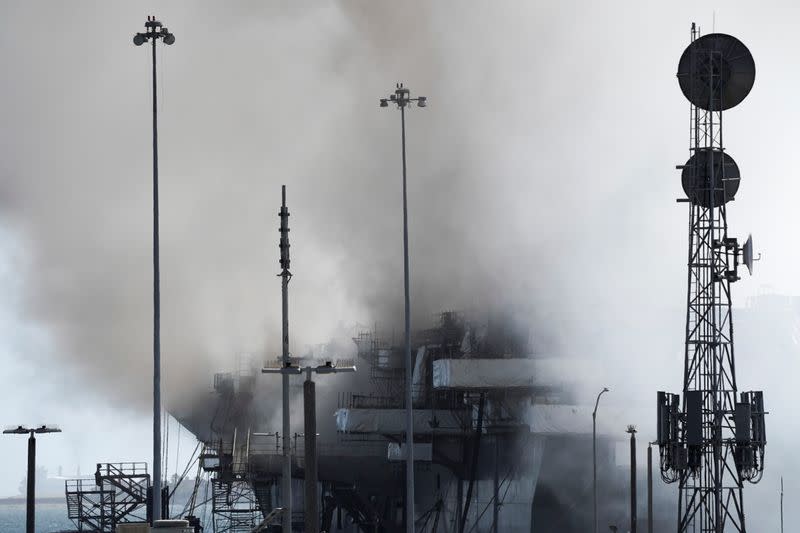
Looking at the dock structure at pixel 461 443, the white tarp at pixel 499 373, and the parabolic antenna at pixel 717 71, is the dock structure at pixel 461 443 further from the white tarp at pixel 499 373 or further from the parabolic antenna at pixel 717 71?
the parabolic antenna at pixel 717 71

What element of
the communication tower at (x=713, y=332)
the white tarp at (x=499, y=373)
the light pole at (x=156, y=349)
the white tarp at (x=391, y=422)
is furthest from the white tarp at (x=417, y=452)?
the light pole at (x=156, y=349)

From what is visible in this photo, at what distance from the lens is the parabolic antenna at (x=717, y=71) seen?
201 feet

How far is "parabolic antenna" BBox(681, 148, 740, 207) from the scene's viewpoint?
61.7 metres

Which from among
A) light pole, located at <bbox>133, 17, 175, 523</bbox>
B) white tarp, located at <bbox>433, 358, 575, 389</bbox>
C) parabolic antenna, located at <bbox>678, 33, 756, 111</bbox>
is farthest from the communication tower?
white tarp, located at <bbox>433, 358, 575, 389</bbox>

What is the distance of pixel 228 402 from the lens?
127 meters

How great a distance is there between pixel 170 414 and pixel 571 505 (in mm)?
45523

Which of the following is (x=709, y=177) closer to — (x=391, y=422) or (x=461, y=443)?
(x=391, y=422)

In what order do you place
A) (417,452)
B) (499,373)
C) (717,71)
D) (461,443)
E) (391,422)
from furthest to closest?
1. (461,443)
2. (391,422)
3. (417,452)
4. (499,373)
5. (717,71)

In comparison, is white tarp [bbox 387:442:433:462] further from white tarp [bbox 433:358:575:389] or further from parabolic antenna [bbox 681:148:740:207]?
parabolic antenna [bbox 681:148:740:207]

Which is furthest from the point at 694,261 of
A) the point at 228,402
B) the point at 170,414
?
the point at 170,414

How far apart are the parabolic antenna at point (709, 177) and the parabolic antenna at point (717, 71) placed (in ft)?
5.95

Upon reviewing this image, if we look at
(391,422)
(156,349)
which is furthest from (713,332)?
(391,422)

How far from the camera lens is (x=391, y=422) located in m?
103

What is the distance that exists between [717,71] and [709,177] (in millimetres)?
3830
